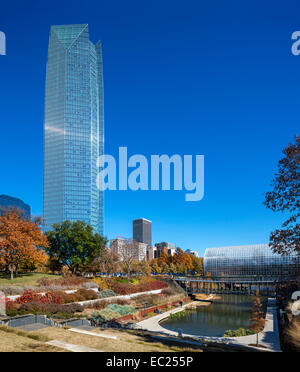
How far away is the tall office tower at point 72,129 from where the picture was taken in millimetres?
159500

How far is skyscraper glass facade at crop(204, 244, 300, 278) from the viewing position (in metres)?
82.8

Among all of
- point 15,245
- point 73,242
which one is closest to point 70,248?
point 73,242

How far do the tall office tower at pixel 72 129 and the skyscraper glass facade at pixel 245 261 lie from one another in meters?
81.8

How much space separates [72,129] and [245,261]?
11837cm

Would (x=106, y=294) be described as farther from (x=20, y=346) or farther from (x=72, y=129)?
(x=72, y=129)

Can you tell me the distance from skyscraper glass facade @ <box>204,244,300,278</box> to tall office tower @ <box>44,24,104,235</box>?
268ft

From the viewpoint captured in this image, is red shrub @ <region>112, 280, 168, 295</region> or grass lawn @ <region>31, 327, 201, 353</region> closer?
grass lawn @ <region>31, 327, 201, 353</region>

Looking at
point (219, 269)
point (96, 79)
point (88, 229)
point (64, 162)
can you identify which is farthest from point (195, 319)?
point (96, 79)

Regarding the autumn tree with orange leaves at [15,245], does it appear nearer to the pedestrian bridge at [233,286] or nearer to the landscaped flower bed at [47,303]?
the landscaped flower bed at [47,303]

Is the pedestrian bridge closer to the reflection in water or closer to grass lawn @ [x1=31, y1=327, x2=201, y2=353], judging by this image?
the reflection in water

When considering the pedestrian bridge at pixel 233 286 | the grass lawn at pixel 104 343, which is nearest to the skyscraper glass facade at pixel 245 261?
the pedestrian bridge at pixel 233 286

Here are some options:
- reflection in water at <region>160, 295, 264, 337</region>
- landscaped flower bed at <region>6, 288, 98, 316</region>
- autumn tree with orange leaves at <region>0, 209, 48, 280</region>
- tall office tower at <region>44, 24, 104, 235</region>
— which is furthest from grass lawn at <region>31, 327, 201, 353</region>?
tall office tower at <region>44, 24, 104, 235</region>
